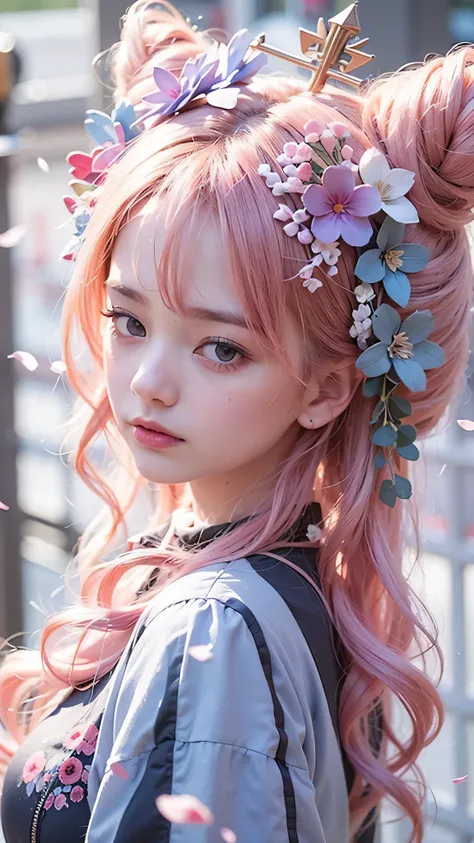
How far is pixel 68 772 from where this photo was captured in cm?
105

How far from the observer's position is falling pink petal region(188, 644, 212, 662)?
2.98 ft

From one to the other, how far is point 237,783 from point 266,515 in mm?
311

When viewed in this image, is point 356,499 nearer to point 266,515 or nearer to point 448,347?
point 266,515

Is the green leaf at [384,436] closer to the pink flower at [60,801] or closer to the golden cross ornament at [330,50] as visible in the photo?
the golden cross ornament at [330,50]

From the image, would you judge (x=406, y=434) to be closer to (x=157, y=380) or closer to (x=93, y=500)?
(x=157, y=380)

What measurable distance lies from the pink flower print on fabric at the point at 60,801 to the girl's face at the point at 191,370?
1.20 ft

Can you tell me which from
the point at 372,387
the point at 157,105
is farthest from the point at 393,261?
the point at 157,105

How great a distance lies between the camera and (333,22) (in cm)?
108

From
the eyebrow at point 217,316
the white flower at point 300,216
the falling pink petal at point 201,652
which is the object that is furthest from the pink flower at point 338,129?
the falling pink petal at point 201,652

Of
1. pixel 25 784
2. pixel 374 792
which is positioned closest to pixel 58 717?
pixel 25 784

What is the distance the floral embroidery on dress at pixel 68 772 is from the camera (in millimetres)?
1034

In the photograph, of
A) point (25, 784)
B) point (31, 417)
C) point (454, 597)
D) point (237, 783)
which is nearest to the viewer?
point (237, 783)

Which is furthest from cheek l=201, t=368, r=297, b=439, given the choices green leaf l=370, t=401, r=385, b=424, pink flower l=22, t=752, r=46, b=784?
pink flower l=22, t=752, r=46, b=784

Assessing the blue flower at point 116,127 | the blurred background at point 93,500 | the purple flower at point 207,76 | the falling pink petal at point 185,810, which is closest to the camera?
the falling pink petal at point 185,810
